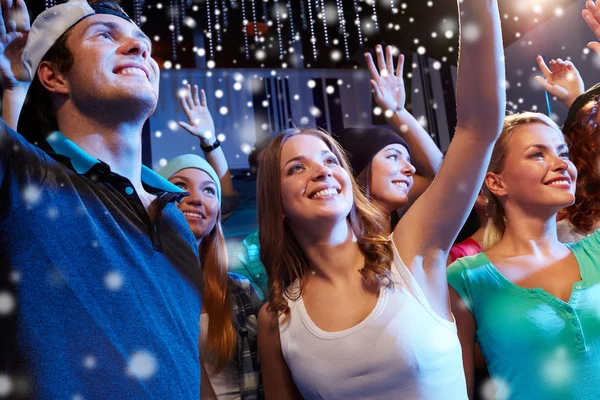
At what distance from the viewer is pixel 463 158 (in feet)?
3.86

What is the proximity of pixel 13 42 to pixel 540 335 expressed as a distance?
1475 millimetres

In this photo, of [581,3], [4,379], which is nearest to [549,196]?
[4,379]

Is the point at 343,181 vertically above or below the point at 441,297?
above

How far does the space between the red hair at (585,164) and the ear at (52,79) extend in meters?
1.61

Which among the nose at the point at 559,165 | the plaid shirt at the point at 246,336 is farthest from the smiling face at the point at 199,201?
the nose at the point at 559,165

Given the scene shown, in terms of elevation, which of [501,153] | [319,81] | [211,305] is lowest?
[211,305]

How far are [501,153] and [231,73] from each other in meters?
3.14

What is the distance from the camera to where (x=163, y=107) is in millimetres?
4262

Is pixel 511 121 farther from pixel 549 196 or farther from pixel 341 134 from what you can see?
pixel 341 134

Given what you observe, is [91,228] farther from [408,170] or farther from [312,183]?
[408,170]

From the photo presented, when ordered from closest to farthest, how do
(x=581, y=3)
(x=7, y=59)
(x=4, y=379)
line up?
(x=4, y=379)
(x=7, y=59)
(x=581, y=3)

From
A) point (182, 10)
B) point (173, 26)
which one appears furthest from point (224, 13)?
point (173, 26)

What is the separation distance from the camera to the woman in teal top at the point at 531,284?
138 centimetres

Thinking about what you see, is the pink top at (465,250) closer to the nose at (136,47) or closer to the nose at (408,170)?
the nose at (408,170)
